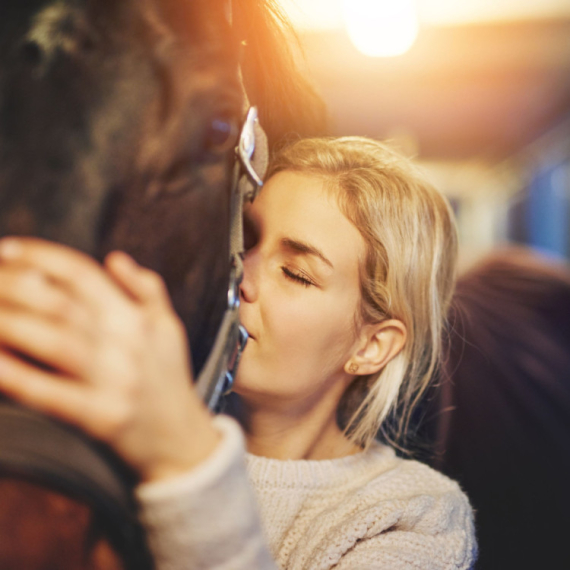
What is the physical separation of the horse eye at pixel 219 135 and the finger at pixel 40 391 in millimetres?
154

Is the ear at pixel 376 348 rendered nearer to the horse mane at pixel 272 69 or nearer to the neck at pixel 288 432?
the neck at pixel 288 432

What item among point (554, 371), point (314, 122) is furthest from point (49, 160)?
point (554, 371)

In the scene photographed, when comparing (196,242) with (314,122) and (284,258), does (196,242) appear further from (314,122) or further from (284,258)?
(314,122)

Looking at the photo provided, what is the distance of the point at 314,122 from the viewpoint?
0.64 metres

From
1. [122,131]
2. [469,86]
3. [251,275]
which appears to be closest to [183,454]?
[122,131]

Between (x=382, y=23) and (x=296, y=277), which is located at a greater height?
(x=382, y=23)

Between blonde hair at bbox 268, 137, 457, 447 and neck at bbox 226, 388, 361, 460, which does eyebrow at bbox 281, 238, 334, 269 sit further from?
neck at bbox 226, 388, 361, 460

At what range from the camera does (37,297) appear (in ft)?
0.75

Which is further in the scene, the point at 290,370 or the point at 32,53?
the point at 290,370

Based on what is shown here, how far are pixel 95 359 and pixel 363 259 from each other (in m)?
0.42

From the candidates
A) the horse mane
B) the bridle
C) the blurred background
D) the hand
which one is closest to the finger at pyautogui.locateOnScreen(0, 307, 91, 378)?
the hand

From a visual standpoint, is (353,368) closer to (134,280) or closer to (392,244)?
(392,244)

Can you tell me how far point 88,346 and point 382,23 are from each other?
2060mm

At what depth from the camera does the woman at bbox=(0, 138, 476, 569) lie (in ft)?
0.76
